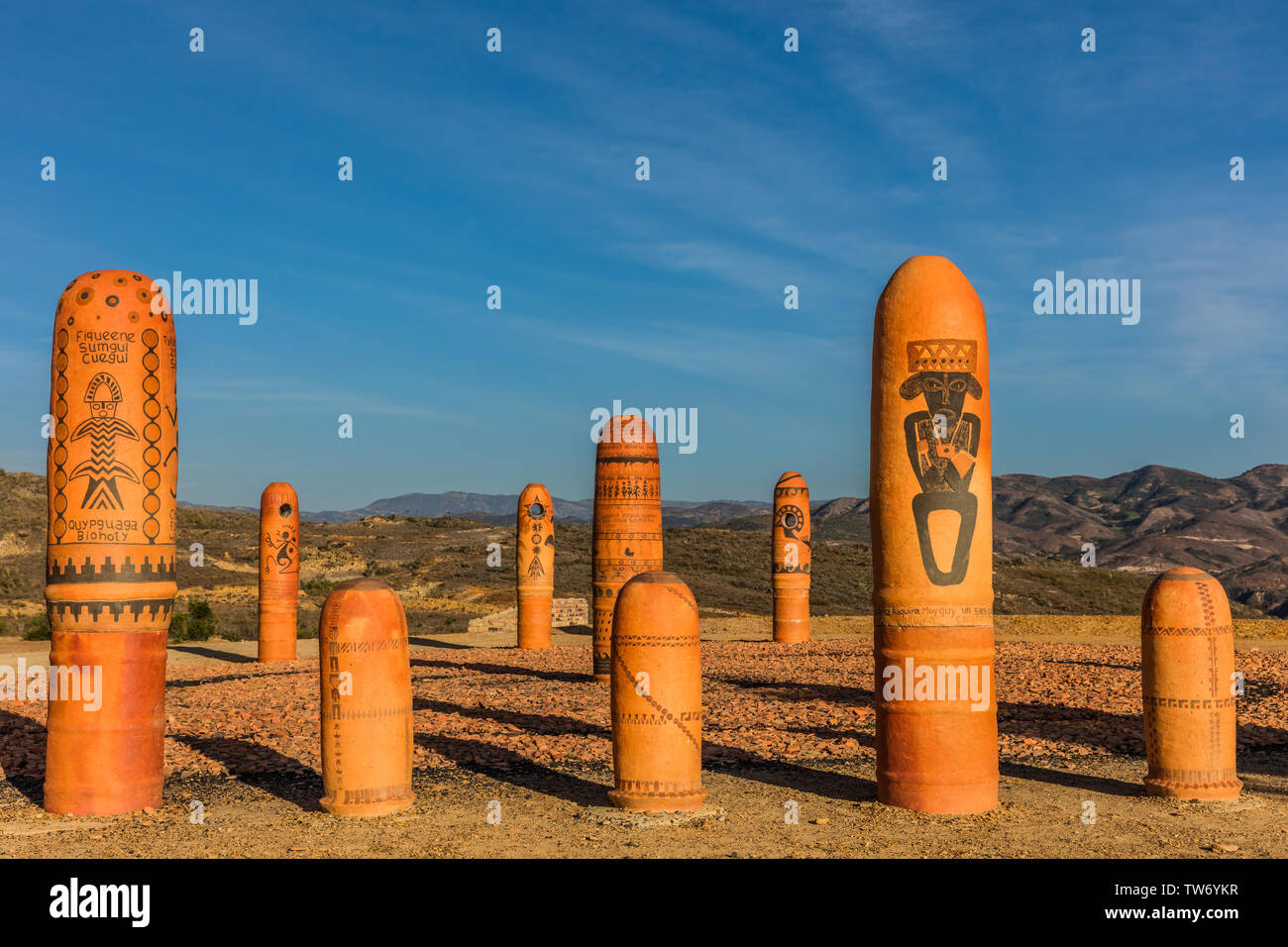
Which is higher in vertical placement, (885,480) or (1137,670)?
(885,480)

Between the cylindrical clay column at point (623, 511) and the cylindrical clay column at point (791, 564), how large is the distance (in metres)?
6.71

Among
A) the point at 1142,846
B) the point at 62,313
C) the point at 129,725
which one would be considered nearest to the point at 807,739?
the point at 1142,846

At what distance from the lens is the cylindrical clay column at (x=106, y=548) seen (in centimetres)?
937

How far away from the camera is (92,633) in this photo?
943cm

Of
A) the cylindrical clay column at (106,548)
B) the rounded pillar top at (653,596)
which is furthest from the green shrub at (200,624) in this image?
the rounded pillar top at (653,596)

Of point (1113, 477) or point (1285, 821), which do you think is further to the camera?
point (1113, 477)

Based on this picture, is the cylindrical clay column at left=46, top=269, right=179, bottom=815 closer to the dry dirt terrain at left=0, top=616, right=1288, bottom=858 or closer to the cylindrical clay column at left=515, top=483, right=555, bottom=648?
the dry dirt terrain at left=0, top=616, right=1288, bottom=858

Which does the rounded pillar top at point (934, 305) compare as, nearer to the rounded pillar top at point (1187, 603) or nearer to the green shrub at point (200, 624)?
the rounded pillar top at point (1187, 603)

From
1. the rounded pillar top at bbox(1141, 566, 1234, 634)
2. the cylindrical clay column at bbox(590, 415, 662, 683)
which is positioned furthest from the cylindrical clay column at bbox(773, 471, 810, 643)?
the rounded pillar top at bbox(1141, 566, 1234, 634)

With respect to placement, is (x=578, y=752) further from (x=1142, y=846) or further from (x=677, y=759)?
(x=1142, y=846)

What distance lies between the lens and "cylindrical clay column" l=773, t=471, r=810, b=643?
954 inches

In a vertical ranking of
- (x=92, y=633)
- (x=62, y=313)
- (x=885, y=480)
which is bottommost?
(x=92, y=633)

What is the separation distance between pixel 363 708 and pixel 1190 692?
23.2 feet

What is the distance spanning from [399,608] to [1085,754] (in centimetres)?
743
